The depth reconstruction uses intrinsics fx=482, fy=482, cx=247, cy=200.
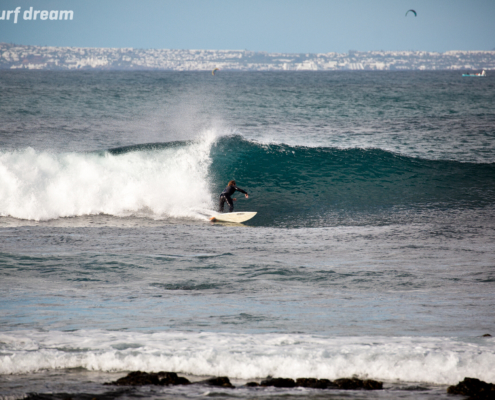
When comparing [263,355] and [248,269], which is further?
[248,269]

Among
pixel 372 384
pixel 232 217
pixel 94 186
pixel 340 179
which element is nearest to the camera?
pixel 372 384

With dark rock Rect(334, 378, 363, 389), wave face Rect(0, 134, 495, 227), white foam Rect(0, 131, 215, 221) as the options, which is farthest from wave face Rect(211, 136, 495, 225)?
dark rock Rect(334, 378, 363, 389)

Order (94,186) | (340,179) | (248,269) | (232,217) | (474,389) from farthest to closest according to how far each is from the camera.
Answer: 1. (340,179)
2. (94,186)
3. (232,217)
4. (248,269)
5. (474,389)

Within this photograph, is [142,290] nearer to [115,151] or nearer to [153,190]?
[153,190]

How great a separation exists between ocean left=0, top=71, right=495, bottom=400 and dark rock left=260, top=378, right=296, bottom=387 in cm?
11

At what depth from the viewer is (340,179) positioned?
18.7m

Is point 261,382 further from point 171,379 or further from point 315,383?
point 171,379

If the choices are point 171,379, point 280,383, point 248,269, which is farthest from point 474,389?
point 248,269

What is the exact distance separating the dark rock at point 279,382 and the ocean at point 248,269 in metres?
0.11

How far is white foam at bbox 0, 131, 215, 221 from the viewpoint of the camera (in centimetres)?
1488

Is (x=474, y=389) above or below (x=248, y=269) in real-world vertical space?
below

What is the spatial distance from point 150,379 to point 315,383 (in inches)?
59.4

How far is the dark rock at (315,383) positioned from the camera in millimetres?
4366

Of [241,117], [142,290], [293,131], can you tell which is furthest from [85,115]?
[142,290]
